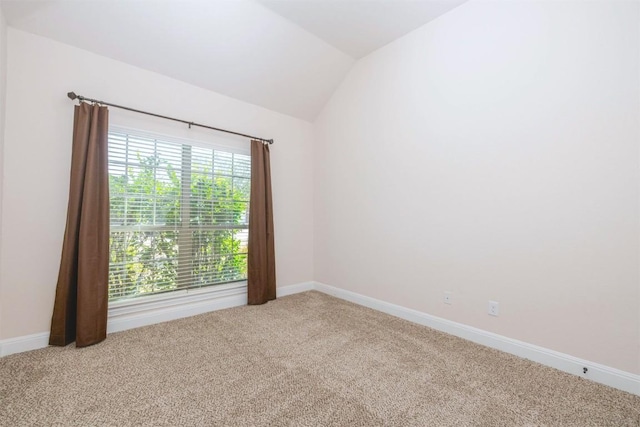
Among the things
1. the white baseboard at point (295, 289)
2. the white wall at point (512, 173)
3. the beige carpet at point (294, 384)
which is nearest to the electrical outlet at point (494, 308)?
the white wall at point (512, 173)

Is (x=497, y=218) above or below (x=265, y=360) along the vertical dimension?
above

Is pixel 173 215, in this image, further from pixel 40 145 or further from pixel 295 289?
pixel 295 289

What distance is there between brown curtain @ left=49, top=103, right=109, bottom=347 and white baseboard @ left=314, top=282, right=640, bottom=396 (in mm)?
2695

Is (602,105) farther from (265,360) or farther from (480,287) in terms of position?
(265,360)

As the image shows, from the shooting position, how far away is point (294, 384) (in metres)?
1.82

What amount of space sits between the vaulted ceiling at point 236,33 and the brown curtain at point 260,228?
79cm

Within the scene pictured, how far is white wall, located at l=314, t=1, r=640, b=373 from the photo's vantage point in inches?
72.5

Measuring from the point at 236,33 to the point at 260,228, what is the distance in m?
2.08

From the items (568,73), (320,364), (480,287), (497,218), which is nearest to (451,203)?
(497,218)

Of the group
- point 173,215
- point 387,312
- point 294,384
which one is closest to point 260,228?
point 173,215

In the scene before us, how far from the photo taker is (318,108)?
4.04 m

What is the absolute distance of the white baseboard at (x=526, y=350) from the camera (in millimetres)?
1807

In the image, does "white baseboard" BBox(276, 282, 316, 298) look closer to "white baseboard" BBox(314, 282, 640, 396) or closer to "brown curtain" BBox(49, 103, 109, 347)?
"white baseboard" BBox(314, 282, 640, 396)

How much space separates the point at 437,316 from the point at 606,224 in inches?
58.3
